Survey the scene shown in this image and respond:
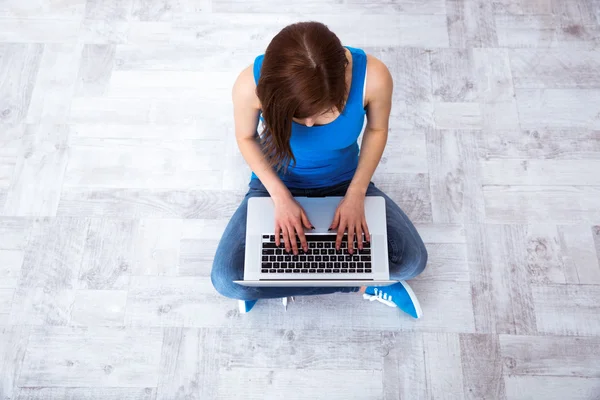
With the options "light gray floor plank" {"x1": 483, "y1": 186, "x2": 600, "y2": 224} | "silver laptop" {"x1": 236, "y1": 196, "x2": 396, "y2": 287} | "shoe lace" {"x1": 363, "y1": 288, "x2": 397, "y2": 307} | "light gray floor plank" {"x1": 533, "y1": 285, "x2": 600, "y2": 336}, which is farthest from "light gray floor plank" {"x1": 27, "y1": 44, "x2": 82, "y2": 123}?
"light gray floor plank" {"x1": 533, "y1": 285, "x2": 600, "y2": 336}

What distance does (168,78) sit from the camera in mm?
1888

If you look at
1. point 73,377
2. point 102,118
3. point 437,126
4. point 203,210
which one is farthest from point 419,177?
point 73,377

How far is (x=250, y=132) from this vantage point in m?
1.32

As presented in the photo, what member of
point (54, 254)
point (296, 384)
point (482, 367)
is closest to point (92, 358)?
point (54, 254)

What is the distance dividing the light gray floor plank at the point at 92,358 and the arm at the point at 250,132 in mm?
664

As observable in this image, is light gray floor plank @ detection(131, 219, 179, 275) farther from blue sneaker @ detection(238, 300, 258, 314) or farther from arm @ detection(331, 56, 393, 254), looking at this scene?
arm @ detection(331, 56, 393, 254)

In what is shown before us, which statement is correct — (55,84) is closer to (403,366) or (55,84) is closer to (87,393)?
(87,393)

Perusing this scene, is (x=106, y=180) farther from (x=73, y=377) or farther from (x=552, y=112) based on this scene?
(x=552, y=112)

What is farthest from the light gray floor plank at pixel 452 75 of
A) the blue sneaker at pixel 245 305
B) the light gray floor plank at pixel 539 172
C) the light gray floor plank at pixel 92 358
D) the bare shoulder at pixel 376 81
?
the light gray floor plank at pixel 92 358

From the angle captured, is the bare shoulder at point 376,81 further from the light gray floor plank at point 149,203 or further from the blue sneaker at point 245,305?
the blue sneaker at point 245,305

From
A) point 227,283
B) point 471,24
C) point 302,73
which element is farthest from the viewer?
point 471,24

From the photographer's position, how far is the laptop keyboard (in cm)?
126

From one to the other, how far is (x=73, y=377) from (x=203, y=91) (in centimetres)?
111

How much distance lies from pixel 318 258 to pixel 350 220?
0.13m
